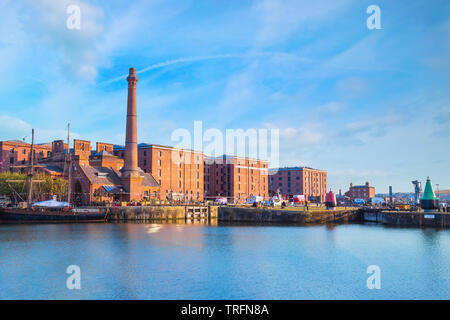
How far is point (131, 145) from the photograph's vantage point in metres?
85.5

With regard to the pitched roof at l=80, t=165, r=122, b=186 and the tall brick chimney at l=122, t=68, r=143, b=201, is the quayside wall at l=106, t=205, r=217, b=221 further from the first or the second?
the pitched roof at l=80, t=165, r=122, b=186

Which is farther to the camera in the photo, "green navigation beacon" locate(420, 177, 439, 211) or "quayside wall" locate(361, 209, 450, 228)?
"green navigation beacon" locate(420, 177, 439, 211)

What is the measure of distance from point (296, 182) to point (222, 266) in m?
136

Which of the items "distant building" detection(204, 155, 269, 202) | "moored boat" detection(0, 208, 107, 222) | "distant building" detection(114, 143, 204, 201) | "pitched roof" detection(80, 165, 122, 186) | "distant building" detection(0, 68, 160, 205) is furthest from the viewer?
"distant building" detection(204, 155, 269, 202)

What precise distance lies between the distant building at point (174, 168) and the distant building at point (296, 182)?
50.7 m

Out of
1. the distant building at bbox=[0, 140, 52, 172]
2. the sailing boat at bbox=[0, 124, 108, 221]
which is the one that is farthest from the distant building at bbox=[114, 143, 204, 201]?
the sailing boat at bbox=[0, 124, 108, 221]

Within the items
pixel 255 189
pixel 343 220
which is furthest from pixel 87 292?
pixel 255 189

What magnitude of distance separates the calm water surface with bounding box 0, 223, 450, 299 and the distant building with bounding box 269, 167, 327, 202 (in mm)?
113966

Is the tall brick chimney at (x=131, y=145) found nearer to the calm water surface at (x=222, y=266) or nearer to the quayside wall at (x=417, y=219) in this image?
the calm water surface at (x=222, y=266)

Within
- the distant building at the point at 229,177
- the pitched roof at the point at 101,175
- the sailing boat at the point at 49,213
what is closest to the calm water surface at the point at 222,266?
the sailing boat at the point at 49,213

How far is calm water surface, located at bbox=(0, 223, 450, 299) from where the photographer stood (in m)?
25.3

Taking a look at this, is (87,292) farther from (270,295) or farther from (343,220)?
(343,220)

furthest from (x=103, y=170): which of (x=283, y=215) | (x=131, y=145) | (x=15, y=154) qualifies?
(x=283, y=215)
